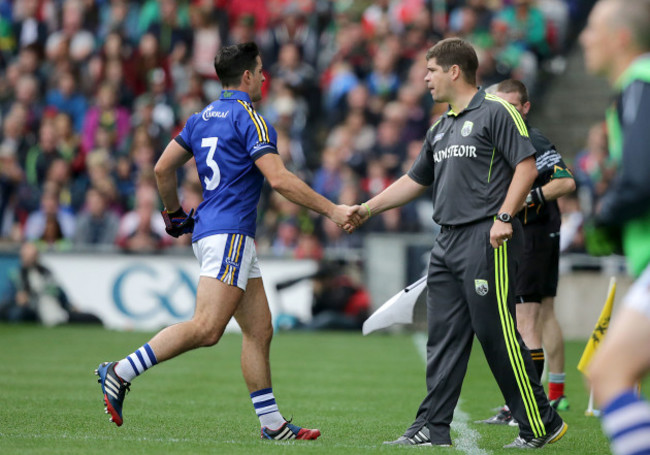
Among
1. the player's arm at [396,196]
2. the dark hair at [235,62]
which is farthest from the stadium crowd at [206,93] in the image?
the dark hair at [235,62]

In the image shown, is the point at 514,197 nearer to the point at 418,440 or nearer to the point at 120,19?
the point at 418,440

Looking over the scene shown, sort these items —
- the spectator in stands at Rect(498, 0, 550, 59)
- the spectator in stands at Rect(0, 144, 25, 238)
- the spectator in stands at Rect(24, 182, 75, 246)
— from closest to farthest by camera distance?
the spectator in stands at Rect(24, 182, 75, 246) → the spectator in stands at Rect(0, 144, 25, 238) → the spectator in stands at Rect(498, 0, 550, 59)

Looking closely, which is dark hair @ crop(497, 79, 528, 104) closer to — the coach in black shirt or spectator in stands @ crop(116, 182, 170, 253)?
the coach in black shirt

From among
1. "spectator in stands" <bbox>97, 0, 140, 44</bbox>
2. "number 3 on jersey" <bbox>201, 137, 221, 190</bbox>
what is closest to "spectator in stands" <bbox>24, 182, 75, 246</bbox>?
"spectator in stands" <bbox>97, 0, 140, 44</bbox>

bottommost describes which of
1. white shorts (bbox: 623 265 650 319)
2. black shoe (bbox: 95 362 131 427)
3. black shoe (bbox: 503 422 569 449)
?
black shoe (bbox: 503 422 569 449)

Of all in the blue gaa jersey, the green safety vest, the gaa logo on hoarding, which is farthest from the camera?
the gaa logo on hoarding

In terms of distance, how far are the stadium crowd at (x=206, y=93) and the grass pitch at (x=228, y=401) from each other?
2972mm

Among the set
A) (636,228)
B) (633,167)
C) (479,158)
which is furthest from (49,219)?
(633,167)

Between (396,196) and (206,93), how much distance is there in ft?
42.6

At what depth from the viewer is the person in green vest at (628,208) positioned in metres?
4.19

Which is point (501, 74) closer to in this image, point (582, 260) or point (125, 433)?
point (582, 260)

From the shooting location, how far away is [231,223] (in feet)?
22.4

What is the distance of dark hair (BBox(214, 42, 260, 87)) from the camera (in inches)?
275

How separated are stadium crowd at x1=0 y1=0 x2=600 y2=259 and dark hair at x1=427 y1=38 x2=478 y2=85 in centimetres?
943
